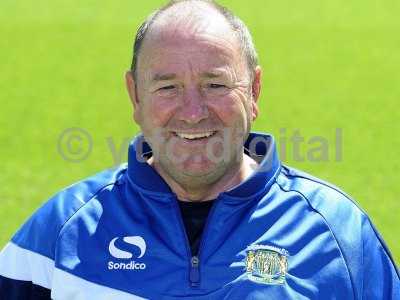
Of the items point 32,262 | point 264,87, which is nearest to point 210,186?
point 32,262

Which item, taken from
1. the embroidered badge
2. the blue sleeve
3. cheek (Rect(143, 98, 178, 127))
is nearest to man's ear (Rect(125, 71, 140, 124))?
cheek (Rect(143, 98, 178, 127))

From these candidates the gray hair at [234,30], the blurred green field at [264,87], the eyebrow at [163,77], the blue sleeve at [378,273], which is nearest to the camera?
the blue sleeve at [378,273]

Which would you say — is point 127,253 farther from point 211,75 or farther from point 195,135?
point 211,75

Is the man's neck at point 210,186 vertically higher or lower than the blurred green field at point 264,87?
higher

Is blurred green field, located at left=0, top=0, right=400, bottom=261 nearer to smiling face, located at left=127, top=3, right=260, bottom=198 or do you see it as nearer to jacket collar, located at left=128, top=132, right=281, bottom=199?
jacket collar, located at left=128, top=132, right=281, bottom=199

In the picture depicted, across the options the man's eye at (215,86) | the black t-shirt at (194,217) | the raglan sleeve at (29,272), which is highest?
the man's eye at (215,86)

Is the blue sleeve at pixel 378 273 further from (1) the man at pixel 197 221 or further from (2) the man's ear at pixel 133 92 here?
(2) the man's ear at pixel 133 92

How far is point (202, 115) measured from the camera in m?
3.15

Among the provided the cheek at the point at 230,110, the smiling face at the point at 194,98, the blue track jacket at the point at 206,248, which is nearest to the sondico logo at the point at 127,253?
the blue track jacket at the point at 206,248

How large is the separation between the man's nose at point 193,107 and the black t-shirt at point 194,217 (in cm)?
32

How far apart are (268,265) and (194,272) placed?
0.24 meters

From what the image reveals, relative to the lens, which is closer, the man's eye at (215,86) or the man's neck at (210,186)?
the man's eye at (215,86)

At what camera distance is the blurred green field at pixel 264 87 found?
27.8 feet

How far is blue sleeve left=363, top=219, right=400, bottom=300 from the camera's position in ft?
10.1
